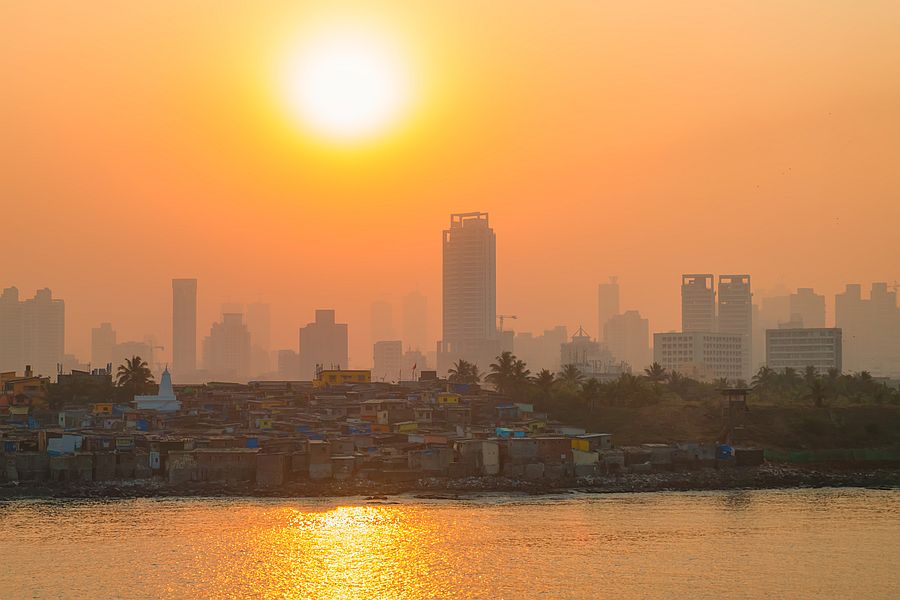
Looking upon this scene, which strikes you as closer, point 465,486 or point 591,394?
point 465,486

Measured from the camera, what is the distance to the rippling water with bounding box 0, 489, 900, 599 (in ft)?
106

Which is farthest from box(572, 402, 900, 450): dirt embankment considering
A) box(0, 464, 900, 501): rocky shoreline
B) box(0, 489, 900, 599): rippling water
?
box(0, 489, 900, 599): rippling water

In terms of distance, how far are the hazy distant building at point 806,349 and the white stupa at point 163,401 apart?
101760 mm

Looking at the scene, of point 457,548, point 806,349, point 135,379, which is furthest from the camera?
point 806,349

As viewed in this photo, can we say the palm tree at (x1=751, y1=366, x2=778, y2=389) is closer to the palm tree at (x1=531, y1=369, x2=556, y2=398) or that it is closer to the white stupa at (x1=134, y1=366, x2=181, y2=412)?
the palm tree at (x1=531, y1=369, x2=556, y2=398)

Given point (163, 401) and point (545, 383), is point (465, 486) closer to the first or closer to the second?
point (163, 401)

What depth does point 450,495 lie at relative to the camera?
155 ft

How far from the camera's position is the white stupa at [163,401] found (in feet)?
216

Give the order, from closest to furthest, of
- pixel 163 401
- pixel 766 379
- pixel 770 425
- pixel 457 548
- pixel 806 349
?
1. pixel 457 548
2. pixel 770 425
3. pixel 163 401
4. pixel 766 379
5. pixel 806 349

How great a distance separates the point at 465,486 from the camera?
4878 cm

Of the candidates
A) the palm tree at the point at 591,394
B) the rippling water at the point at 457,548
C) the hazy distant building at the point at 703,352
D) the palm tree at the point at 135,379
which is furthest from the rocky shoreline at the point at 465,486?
the hazy distant building at the point at 703,352

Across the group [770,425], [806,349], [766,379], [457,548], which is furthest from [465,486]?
[806,349]

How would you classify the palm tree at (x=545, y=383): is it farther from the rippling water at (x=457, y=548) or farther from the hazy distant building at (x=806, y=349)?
the hazy distant building at (x=806, y=349)

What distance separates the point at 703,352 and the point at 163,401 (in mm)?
112525
